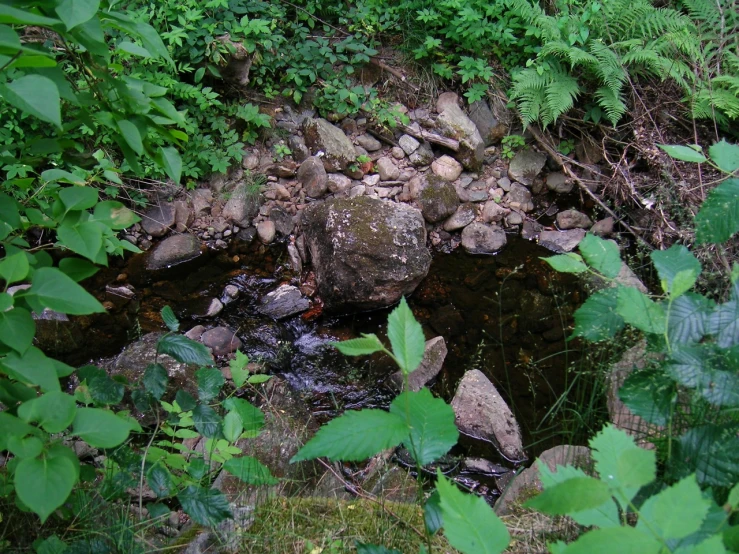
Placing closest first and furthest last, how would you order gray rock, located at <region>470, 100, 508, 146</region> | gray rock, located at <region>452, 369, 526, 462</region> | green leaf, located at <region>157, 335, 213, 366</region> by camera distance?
1. green leaf, located at <region>157, 335, 213, 366</region>
2. gray rock, located at <region>452, 369, 526, 462</region>
3. gray rock, located at <region>470, 100, 508, 146</region>

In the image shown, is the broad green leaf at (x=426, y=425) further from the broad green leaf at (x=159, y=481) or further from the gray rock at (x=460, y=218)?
the gray rock at (x=460, y=218)

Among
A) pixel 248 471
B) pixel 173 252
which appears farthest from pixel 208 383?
pixel 173 252

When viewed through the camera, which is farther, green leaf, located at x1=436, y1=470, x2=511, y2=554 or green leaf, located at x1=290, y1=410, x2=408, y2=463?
green leaf, located at x1=290, y1=410, x2=408, y2=463

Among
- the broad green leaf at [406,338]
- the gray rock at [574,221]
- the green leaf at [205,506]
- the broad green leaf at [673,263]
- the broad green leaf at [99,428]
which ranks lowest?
the gray rock at [574,221]

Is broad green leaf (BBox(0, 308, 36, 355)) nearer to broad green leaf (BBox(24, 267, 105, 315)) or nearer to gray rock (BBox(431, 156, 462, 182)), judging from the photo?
broad green leaf (BBox(24, 267, 105, 315))

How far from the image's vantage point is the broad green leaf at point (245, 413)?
4.98 feet

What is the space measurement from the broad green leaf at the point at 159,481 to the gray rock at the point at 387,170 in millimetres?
4137

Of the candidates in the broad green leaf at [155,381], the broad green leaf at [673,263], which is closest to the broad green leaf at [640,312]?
the broad green leaf at [673,263]

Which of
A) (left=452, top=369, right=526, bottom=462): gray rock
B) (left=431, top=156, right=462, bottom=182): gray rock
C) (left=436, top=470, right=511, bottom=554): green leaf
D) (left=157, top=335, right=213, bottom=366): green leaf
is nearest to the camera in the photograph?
(left=436, top=470, right=511, bottom=554): green leaf

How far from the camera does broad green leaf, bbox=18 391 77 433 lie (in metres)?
0.94

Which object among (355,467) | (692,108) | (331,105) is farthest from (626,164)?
(355,467)

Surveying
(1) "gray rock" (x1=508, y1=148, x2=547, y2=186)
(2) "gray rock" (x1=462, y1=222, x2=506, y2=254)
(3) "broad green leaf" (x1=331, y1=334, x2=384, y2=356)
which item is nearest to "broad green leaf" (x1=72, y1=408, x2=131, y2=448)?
(3) "broad green leaf" (x1=331, y1=334, x2=384, y2=356)

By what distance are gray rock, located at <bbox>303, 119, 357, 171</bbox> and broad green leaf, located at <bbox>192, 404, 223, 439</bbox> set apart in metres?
3.94

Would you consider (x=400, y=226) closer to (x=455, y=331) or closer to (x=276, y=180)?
(x=455, y=331)
